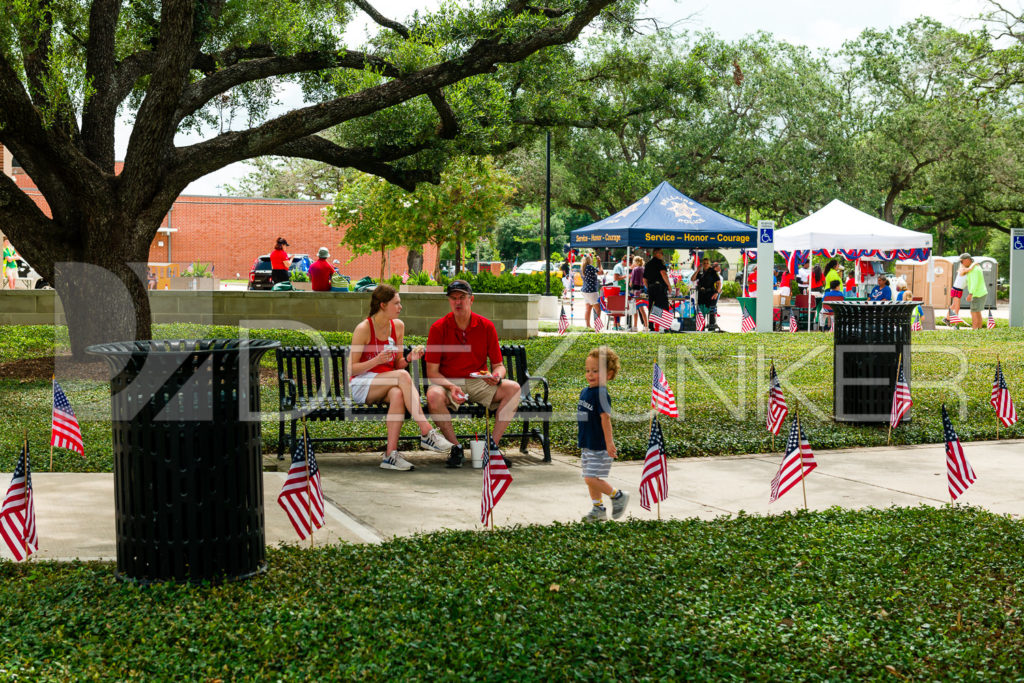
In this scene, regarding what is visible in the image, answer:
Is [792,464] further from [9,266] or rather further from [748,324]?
[9,266]

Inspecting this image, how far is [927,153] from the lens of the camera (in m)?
44.2

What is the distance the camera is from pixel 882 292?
24.0 metres

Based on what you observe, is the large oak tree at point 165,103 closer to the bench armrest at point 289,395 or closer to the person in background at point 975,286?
the bench armrest at point 289,395

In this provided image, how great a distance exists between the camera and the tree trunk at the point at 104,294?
13.2 m

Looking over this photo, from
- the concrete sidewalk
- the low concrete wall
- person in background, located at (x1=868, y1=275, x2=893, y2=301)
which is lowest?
the concrete sidewalk

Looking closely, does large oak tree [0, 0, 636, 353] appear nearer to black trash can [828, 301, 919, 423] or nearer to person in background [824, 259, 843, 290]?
black trash can [828, 301, 919, 423]

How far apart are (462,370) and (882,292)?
1828cm


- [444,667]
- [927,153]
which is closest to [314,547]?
[444,667]

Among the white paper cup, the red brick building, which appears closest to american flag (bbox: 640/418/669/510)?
the white paper cup

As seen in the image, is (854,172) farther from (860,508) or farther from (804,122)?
(860,508)

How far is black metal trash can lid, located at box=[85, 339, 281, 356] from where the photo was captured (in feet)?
16.0

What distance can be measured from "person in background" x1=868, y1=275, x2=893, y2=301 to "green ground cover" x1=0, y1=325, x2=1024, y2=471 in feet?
10.9

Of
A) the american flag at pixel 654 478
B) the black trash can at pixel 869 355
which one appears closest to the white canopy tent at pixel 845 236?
the black trash can at pixel 869 355

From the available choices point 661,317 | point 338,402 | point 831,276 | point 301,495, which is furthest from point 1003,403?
point 831,276
